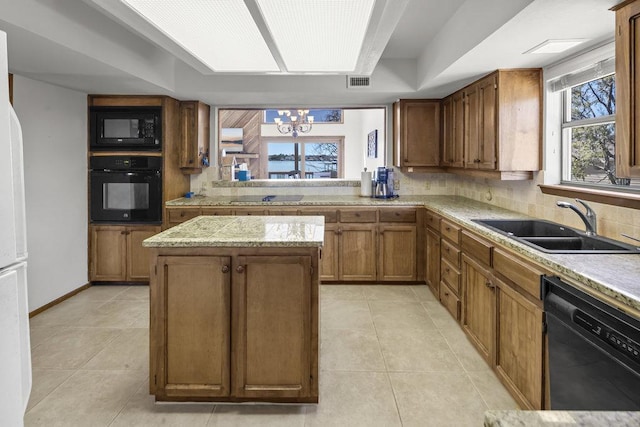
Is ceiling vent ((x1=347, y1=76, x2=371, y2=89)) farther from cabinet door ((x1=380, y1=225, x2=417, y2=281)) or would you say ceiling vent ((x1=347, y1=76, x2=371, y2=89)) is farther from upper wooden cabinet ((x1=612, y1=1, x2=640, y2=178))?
upper wooden cabinet ((x1=612, y1=1, x2=640, y2=178))

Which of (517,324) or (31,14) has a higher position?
(31,14)

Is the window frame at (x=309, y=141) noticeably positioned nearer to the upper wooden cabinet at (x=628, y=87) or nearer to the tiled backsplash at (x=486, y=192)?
the tiled backsplash at (x=486, y=192)

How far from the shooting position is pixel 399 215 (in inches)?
171

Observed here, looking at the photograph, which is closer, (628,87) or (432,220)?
(628,87)

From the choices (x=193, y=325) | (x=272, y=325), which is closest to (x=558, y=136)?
(x=272, y=325)

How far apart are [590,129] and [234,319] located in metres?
2.65

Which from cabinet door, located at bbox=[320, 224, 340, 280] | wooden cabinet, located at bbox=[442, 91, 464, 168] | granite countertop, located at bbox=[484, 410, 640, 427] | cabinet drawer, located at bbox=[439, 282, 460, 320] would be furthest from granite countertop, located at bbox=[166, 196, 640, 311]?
cabinet door, located at bbox=[320, 224, 340, 280]

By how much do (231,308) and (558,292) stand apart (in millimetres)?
1568

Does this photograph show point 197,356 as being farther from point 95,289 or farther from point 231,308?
point 95,289

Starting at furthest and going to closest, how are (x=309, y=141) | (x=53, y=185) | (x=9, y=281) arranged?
(x=309, y=141) < (x=53, y=185) < (x=9, y=281)

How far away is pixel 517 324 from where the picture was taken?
2.15 m

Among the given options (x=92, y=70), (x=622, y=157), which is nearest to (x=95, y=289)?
(x=92, y=70)

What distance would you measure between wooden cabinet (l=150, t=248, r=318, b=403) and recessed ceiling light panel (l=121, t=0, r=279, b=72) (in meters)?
1.05

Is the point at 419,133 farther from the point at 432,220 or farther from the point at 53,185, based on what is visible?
the point at 53,185
